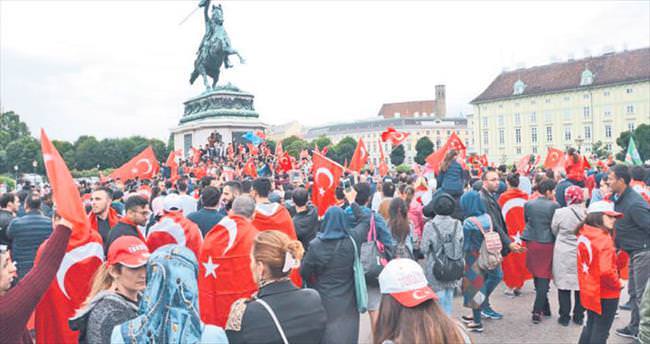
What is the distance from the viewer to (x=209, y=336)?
2707 millimetres

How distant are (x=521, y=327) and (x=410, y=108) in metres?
150

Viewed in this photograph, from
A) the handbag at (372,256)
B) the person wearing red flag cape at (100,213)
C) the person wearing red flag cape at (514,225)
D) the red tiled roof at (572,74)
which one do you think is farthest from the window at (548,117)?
the person wearing red flag cape at (100,213)

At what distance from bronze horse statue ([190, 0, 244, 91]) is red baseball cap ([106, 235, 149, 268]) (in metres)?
31.0

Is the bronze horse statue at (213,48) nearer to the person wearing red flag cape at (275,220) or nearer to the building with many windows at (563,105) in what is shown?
the person wearing red flag cape at (275,220)

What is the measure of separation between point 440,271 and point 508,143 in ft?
319

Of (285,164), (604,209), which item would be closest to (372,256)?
(604,209)

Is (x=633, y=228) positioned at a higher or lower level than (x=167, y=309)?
lower

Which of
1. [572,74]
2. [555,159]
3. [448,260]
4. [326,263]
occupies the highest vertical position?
[572,74]

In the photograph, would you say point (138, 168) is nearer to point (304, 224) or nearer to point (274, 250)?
point (304, 224)

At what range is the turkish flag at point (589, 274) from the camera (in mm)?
5555

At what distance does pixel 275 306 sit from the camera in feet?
10.3

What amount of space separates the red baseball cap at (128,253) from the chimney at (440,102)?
144950 millimetres

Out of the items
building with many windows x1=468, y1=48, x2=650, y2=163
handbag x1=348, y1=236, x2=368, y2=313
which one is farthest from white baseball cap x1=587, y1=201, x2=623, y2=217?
building with many windows x1=468, y1=48, x2=650, y2=163

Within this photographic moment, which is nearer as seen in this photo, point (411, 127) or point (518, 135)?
point (518, 135)
